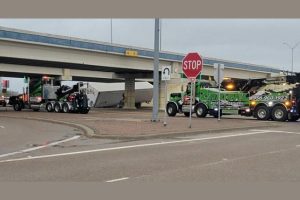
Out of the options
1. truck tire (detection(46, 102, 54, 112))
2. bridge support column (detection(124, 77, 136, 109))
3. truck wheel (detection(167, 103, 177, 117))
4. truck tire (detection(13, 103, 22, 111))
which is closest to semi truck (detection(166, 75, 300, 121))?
truck wheel (detection(167, 103, 177, 117))

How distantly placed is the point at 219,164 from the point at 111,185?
3701 millimetres

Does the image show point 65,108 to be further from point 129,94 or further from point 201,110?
point 129,94

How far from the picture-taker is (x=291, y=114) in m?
32.7

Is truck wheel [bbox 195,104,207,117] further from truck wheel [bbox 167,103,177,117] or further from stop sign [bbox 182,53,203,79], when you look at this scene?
stop sign [bbox 182,53,203,79]

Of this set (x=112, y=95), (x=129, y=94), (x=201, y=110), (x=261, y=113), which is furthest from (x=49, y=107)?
(x=112, y=95)

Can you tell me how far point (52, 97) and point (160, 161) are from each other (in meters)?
38.5

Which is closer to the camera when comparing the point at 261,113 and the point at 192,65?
the point at 192,65

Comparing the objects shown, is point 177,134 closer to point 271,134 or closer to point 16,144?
point 271,134

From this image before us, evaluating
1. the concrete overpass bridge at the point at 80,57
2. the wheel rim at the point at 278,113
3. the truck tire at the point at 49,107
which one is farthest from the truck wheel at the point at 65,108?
the wheel rim at the point at 278,113

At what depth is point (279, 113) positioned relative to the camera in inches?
1302

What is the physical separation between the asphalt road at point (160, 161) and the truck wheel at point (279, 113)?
14.0 metres

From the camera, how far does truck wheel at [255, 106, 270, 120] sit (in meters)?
33.7

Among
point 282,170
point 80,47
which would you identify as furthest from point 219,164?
point 80,47

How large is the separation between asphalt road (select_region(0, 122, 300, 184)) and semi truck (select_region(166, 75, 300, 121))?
14.3 m
